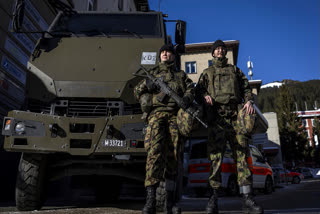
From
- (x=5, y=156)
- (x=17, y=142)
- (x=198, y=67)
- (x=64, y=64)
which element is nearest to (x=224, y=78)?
(x=64, y=64)

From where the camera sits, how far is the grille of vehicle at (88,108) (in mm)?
3686

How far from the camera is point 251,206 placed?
120 inches

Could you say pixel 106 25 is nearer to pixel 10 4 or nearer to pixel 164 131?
pixel 164 131

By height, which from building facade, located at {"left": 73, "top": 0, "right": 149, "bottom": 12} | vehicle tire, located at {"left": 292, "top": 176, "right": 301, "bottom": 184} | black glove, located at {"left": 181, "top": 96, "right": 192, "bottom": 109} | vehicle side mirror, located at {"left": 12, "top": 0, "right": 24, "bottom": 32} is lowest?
vehicle tire, located at {"left": 292, "top": 176, "right": 301, "bottom": 184}

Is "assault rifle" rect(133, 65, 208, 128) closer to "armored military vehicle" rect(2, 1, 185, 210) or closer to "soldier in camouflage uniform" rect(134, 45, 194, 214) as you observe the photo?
"soldier in camouflage uniform" rect(134, 45, 194, 214)

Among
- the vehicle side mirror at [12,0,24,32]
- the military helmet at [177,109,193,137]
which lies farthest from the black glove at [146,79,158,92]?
the vehicle side mirror at [12,0,24,32]

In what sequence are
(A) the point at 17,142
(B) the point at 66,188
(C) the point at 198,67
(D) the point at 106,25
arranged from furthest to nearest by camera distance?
(C) the point at 198,67, (B) the point at 66,188, (D) the point at 106,25, (A) the point at 17,142

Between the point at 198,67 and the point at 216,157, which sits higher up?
the point at 198,67

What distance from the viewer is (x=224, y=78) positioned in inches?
142

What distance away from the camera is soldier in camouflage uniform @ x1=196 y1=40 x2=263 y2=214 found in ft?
10.6

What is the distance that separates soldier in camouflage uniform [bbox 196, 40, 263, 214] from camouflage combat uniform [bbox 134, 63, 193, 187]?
0.33m

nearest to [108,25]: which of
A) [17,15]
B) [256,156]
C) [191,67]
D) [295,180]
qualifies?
[17,15]

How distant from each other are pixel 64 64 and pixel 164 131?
1745mm

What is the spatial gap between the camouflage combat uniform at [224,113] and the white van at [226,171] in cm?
500
